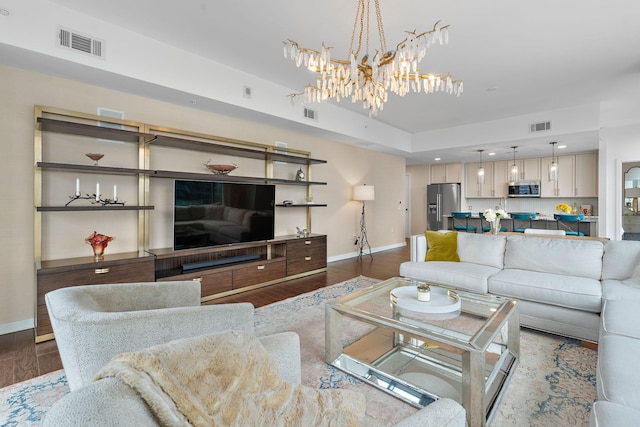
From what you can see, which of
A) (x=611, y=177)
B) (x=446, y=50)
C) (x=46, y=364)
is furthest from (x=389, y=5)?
(x=611, y=177)

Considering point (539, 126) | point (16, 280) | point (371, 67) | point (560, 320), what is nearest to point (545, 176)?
point (539, 126)

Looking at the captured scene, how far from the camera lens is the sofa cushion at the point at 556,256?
296 cm

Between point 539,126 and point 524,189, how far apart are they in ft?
9.40

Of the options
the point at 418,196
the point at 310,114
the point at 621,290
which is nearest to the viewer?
the point at 621,290

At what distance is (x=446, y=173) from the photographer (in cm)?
909

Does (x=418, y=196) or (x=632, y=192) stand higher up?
(x=418, y=196)

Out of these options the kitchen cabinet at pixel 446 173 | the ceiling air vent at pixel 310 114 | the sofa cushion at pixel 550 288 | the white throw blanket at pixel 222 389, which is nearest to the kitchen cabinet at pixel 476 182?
the kitchen cabinet at pixel 446 173

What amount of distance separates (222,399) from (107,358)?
664 millimetres

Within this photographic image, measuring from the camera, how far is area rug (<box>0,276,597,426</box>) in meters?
1.70

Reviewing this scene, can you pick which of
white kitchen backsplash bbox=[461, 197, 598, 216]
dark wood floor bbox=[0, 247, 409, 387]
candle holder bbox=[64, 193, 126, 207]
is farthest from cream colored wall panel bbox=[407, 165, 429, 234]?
candle holder bbox=[64, 193, 126, 207]

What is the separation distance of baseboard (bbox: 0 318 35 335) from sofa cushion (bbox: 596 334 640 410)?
434cm

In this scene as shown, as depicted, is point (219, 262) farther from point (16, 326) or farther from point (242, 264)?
point (16, 326)

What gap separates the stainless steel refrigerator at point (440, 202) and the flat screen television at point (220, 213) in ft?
20.2

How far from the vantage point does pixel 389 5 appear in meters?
2.67
